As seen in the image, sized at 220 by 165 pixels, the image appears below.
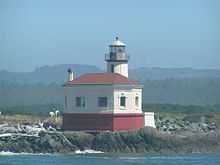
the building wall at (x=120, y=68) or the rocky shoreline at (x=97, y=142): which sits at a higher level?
the building wall at (x=120, y=68)

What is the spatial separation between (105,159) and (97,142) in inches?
127

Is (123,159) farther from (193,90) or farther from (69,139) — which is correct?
(193,90)

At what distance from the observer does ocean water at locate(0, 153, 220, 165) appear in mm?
42031

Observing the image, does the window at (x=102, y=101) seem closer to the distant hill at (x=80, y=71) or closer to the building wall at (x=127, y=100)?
the building wall at (x=127, y=100)

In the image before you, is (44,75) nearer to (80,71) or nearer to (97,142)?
(80,71)

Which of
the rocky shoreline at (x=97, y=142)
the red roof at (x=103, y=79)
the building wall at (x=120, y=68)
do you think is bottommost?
the rocky shoreline at (x=97, y=142)

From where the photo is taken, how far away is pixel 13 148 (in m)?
47.2

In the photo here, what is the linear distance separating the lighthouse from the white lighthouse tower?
68.4 inches

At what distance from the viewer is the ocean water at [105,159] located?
42.0 m

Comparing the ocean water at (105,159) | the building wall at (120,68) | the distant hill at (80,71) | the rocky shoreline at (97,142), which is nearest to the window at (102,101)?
the rocky shoreline at (97,142)

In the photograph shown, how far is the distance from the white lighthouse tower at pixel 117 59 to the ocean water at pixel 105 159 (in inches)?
242

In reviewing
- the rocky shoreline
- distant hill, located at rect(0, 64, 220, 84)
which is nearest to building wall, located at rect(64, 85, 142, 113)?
the rocky shoreline

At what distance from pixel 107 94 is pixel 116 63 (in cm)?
292

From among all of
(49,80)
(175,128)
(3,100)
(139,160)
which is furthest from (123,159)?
(49,80)
